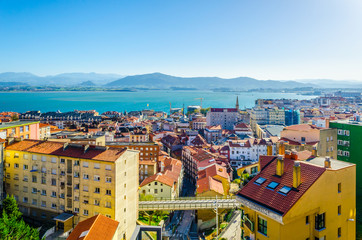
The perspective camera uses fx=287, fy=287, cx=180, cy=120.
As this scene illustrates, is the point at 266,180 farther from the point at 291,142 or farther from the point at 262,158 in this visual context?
the point at 291,142

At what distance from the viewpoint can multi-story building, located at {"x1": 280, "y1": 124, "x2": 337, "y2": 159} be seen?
26.9m

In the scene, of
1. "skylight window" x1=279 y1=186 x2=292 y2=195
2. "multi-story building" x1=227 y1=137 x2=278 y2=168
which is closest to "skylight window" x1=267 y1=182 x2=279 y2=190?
"skylight window" x1=279 y1=186 x2=292 y2=195

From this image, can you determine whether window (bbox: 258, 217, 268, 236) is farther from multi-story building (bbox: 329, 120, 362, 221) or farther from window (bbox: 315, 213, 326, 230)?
multi-story building (bbox: 329, 120, 362, 221)

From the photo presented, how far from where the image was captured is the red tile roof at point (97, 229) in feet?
50.1

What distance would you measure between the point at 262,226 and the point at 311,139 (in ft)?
78.0

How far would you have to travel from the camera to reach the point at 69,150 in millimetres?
22422

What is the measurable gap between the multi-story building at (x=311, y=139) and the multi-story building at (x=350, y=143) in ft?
1.80

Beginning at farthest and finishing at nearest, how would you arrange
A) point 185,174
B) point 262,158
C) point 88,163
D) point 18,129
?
point 185,174 → point 18,129 → point 88,163 → point 262,158

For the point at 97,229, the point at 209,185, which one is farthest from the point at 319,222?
the point at 209,185

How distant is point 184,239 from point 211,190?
18.0 ft

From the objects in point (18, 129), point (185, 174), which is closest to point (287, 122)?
point (185, 174)

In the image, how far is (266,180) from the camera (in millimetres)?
12117

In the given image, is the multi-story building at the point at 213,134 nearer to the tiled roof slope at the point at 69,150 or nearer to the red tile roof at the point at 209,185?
the red tile roof at the point at 209,185

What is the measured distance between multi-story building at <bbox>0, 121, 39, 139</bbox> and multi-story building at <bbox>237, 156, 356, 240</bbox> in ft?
75.4
